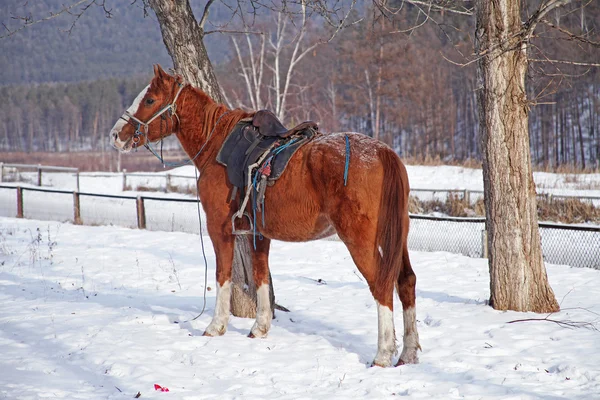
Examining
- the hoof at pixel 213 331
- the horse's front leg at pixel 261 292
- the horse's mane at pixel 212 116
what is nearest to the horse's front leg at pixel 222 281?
the hoof at pixel 213 331

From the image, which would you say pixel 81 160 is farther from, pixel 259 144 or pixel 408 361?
pixel 408 361

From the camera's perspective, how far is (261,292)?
17.9 feet

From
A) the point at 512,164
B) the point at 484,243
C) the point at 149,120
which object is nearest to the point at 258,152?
the point at 149,120

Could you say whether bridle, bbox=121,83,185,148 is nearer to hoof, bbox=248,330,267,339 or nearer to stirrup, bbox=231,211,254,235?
stirrup, bbox=231,211,254,235

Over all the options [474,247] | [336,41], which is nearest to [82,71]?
[336,41]

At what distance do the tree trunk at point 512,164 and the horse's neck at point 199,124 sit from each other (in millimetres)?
2828

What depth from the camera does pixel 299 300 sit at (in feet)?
22.6

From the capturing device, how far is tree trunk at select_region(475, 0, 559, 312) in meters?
5.74

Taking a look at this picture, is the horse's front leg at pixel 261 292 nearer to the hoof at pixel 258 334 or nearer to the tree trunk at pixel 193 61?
the hoof at pixel 258 334

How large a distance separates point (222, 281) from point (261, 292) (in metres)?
0.40

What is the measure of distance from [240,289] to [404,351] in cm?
215

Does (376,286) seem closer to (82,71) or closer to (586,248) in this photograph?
(586,248)

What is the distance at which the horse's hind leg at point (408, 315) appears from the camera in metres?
4.54

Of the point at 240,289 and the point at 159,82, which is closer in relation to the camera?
the point at 159,82
